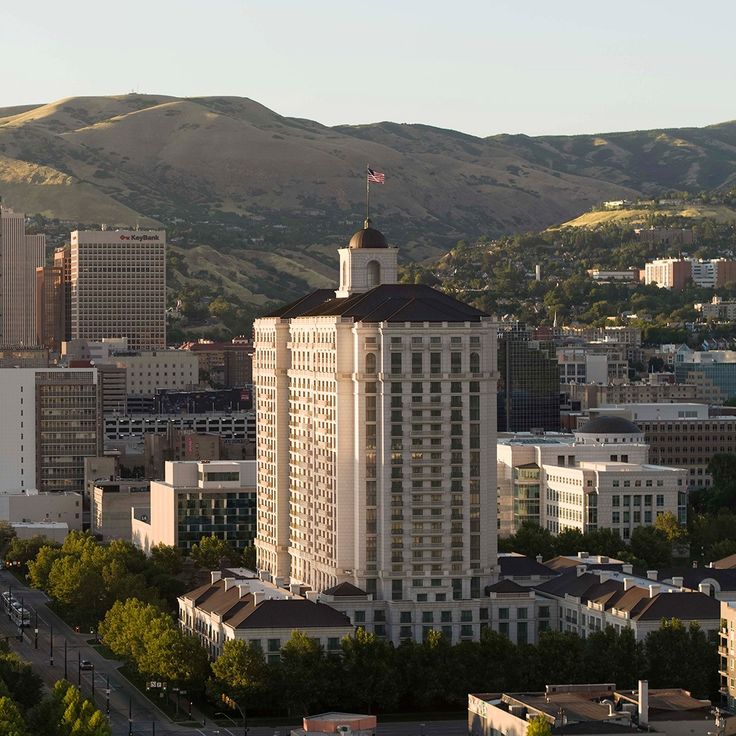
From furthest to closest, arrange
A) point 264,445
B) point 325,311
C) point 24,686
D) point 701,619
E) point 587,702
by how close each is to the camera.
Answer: point 264,445
point 325,311
point 701,619
point 24,686
point 587,702

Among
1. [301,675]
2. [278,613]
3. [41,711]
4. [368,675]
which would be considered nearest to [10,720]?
[41,711]

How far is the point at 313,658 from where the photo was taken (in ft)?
514

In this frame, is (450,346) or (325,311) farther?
(325,311)

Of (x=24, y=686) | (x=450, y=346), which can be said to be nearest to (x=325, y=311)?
(x=450, y=346)

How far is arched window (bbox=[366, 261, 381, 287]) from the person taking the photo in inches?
7352

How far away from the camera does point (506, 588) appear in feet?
556

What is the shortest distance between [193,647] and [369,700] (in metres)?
12.4

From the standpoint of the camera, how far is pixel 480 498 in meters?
172

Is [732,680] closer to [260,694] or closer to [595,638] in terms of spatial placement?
[595,638]

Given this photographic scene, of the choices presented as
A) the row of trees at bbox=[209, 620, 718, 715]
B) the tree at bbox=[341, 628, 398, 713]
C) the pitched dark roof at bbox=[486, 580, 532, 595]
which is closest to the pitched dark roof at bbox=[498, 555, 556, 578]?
the pitched dark roof at bbox=[486, 580, 532, 595]

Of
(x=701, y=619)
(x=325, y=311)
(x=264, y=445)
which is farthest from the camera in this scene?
(x=264, y=445)

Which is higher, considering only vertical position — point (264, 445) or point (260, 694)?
point (264, 445)

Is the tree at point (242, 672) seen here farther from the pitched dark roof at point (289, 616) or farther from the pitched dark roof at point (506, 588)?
the pitched dark roof at point (506, 588)

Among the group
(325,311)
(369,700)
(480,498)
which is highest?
(325,311)
